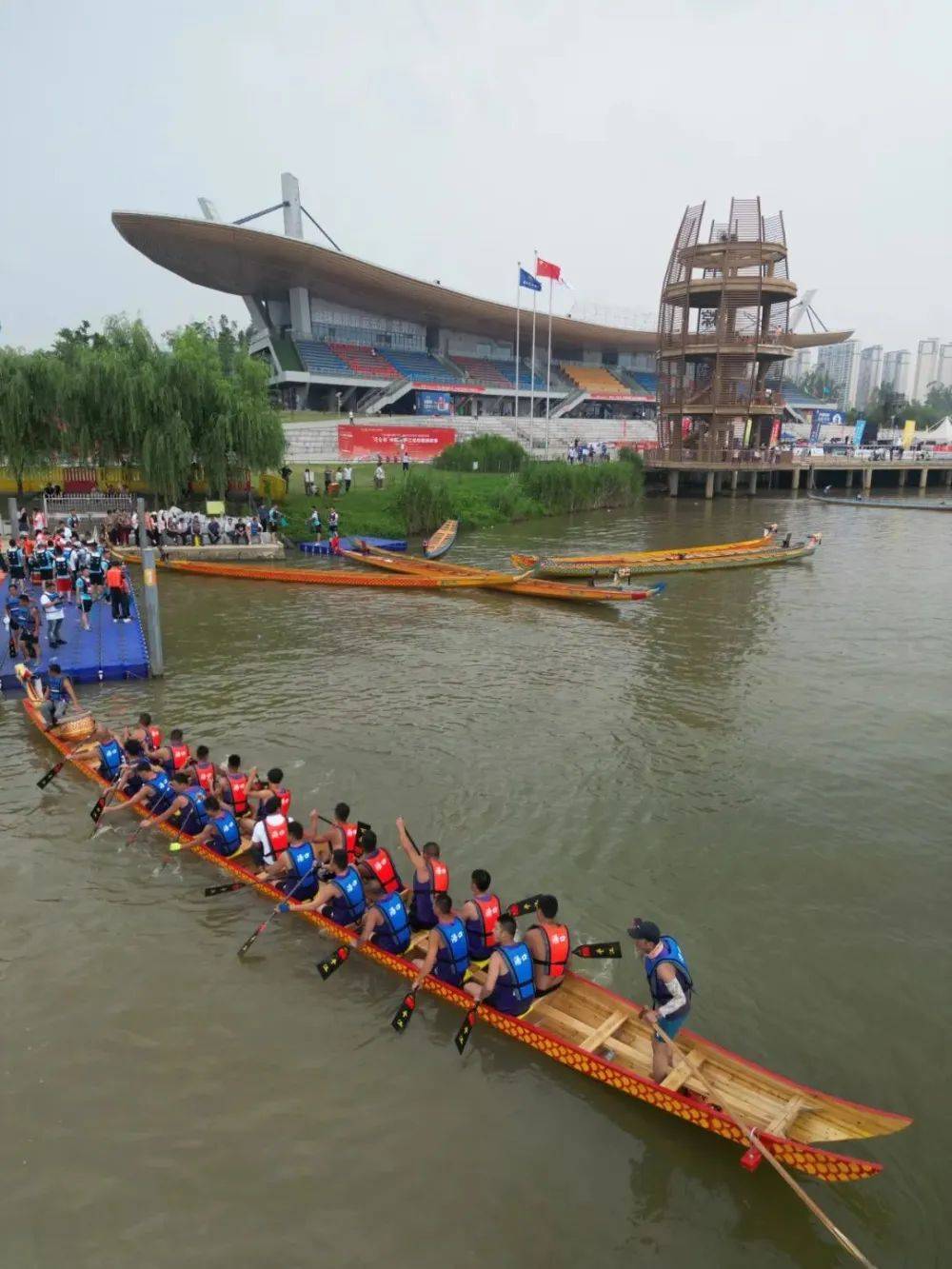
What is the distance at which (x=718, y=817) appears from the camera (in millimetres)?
11648

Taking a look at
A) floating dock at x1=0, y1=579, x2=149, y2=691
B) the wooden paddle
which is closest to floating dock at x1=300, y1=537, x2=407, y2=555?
floating dock at x1=0, y1=579, x2=149, y2=691

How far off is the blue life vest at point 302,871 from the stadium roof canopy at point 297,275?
53.1 meters

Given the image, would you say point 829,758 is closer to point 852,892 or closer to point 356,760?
point 852,892

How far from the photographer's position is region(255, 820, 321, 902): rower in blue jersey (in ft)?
30.1

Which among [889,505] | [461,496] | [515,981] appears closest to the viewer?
[515,981]

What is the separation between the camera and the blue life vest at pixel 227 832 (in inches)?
400

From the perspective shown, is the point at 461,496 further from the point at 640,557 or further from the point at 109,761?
the point at 109,761

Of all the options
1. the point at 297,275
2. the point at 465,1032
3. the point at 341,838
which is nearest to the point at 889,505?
the point at 297,275

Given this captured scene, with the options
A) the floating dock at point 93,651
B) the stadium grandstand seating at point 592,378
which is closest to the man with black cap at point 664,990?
the floating dock at point 93,651

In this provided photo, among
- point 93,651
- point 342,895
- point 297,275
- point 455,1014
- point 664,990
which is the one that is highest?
point 297,275

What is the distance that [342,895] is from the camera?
28.3 feet

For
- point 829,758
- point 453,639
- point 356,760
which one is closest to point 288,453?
point 453,639

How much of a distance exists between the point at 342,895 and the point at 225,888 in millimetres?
1797

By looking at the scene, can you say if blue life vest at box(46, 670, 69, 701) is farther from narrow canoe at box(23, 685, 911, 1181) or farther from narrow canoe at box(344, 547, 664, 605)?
narrow canoe at box(344, 547, 664, 605)
